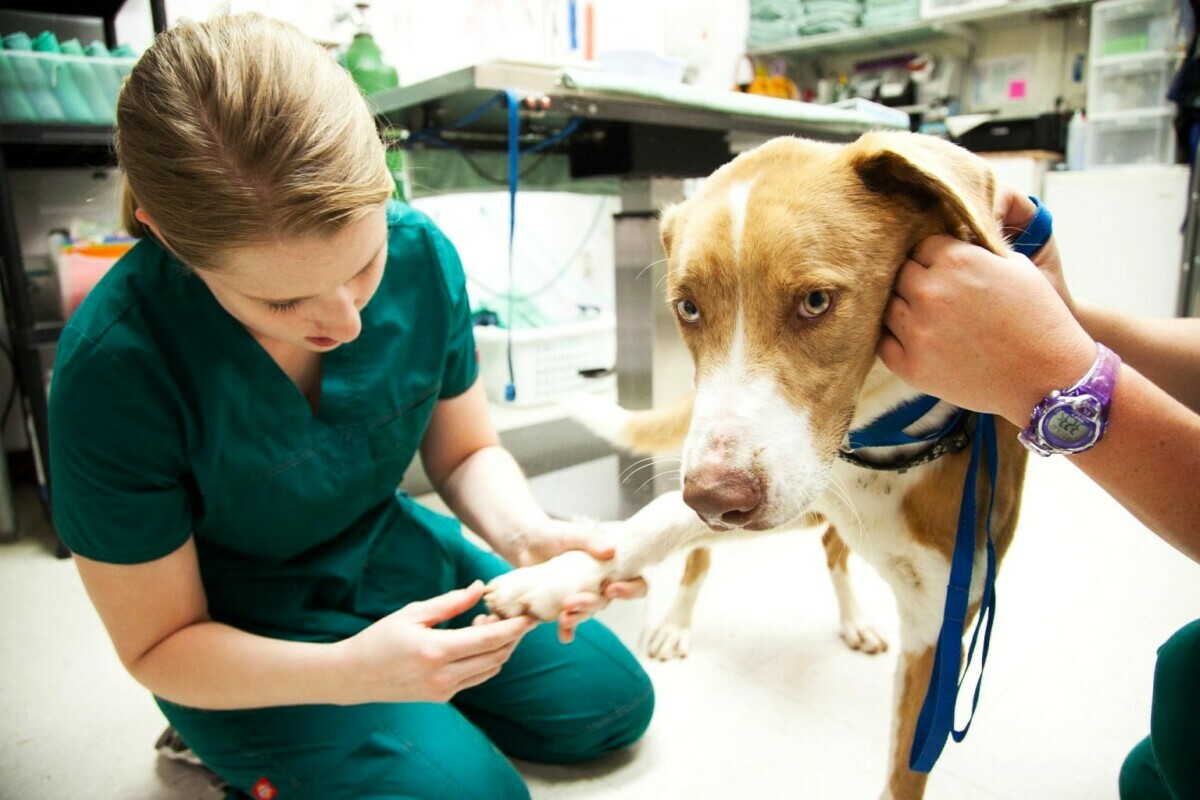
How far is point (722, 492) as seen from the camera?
771 mm

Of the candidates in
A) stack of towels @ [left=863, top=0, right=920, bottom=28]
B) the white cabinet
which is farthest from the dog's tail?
stack of towels @ [left=863, top=0, right=920, bottom=28]

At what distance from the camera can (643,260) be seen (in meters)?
2.16

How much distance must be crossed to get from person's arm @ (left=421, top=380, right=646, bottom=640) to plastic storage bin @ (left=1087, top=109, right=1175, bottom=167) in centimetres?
444

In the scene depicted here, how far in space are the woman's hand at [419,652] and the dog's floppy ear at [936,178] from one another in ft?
2.18

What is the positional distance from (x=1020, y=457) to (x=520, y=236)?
351 centimetres

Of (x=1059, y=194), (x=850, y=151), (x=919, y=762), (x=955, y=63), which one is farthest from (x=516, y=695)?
(x=955, y=63)

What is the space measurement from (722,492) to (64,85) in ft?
8.04

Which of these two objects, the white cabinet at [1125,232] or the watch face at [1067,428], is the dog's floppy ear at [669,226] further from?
the white cabinet at [1125,232]

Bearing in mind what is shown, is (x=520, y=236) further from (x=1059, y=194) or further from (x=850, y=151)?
(x=850, y=151)

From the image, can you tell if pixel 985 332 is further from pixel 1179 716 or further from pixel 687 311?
pixel 1179 716

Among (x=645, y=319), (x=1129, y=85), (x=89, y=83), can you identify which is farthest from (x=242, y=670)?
(x=1129, y=85)

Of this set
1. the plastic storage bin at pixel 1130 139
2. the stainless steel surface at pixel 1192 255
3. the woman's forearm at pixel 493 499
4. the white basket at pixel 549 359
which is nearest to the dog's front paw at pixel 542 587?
the woman's forearm at pixel 493 499

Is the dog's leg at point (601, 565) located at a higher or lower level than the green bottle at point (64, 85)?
lower

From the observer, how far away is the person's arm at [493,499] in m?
1.10
